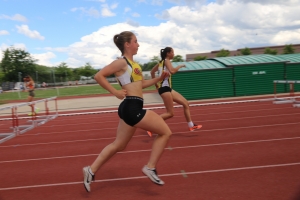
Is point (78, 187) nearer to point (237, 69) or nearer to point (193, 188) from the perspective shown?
point (193, 188)

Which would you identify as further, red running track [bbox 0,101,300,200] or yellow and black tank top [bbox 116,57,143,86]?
red running track [bbox 0,101,300,200]

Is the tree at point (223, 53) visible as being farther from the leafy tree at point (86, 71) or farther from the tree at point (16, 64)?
the leafy tree at point (86, 71)

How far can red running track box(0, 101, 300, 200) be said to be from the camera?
157 inches

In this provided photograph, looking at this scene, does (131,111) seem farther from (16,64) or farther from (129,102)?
(16,64)

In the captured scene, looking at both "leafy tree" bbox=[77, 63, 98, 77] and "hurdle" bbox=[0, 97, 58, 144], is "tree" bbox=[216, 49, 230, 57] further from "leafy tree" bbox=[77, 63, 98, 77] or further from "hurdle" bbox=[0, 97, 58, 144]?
"leafy tree" bbox=[77, 63, 98, 77]

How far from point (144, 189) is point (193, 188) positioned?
2.01ft

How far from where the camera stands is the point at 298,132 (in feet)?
23.5

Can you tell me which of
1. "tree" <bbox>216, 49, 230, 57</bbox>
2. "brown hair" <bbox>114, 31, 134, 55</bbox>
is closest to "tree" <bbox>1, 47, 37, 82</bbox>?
"tree" <bbox>216, 49, 230, 57</bbox>

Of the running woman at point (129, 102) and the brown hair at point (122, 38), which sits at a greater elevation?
the brown hair at point (122, 38)

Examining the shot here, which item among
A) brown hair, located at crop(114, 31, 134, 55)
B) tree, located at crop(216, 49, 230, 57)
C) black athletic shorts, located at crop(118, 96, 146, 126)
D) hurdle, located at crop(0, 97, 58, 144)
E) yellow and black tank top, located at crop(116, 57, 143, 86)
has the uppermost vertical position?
tree, located at crop(216, 49, 230, 57)

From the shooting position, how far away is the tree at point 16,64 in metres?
77.6

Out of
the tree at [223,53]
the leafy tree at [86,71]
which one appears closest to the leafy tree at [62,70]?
the leafy tree at [86,71]

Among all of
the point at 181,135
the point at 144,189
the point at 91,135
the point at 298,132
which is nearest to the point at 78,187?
the point at 144,189

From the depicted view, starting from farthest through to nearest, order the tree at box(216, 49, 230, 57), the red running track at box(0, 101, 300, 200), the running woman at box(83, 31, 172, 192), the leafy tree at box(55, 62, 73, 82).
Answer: the leafy tree at box(55, 62, 73, 82), the tree at box(216, 49, 230, 57), the red running track at box(0, 101, 300, 200), the running woman at box(83, 31, 172, 192)
